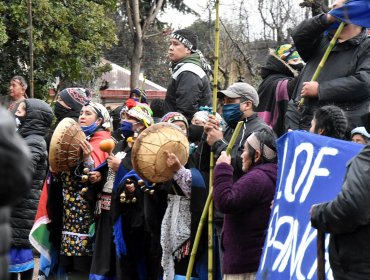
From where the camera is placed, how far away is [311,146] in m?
4.98

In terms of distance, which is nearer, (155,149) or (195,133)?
(155,149)

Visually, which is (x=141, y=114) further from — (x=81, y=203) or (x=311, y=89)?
(x=311, y=89)

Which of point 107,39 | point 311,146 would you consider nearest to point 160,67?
point 107,39

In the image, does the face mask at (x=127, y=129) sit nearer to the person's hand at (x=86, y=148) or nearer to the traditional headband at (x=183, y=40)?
the person's hand at (x=86, y=148)

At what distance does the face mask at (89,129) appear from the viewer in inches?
301

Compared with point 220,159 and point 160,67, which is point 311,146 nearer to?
point 220,159

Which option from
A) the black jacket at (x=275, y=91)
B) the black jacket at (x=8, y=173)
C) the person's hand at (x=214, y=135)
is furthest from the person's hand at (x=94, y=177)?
the black jacket at (x=8, y=173)

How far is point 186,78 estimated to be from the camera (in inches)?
305

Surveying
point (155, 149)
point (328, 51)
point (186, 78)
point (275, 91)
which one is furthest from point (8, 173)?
point (275, 91)

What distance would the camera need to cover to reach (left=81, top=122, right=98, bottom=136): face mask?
7634 millimetres

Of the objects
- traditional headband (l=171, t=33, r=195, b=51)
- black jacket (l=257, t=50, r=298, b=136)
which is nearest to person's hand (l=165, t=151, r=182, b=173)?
black jacket (l=257, t=50, r=298, b=136)

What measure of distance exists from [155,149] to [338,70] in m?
1.51

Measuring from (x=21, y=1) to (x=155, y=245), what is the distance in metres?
9.02

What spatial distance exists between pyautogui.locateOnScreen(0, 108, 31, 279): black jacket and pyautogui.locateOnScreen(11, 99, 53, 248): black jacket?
6169mm
